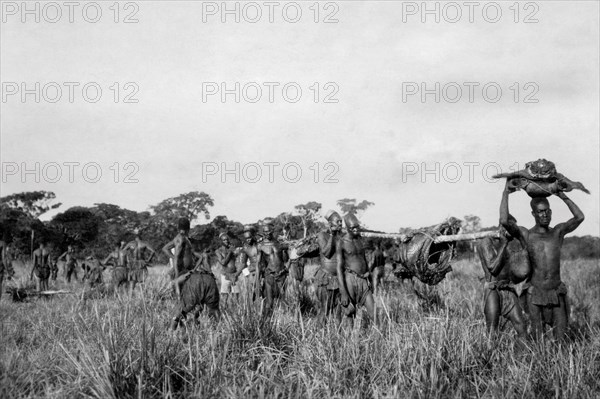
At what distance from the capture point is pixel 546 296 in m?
5.64

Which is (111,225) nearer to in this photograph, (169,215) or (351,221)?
(169,215)

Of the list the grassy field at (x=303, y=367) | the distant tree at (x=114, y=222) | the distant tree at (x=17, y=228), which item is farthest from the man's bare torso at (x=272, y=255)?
the distant tree at (x=114, y=222)

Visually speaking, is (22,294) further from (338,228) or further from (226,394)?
(226,394)

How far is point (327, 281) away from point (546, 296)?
3.52 meters

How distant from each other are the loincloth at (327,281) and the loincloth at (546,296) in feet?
10.3

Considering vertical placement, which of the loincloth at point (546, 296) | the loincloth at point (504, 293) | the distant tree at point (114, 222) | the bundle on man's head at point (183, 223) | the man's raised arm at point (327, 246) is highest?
the bundle on man's head at point (183, 223)

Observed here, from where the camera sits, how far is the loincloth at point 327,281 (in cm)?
830

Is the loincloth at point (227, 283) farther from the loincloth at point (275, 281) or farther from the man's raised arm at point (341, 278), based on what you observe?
the man's raised arm at point (341, 278)

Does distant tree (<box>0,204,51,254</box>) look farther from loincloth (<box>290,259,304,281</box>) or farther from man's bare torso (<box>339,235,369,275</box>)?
A: man's bare torso (<box>339,235,369,275</box>)

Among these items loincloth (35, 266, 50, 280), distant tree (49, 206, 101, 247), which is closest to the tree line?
distant tree (49, 206, 101, 247)

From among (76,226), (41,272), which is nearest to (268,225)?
(41,272)

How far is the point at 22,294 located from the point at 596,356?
42.3 feet

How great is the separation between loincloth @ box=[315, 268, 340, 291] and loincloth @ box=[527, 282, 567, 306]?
3137 mm

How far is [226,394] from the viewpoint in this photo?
13.6 feet
